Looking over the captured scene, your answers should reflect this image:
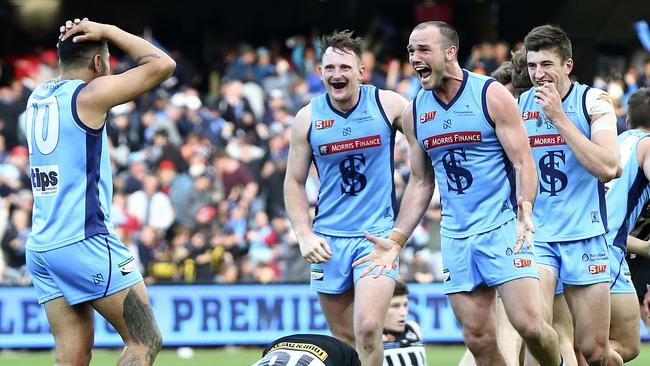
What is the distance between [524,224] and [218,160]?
12169 mm

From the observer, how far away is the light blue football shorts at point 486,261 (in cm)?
815

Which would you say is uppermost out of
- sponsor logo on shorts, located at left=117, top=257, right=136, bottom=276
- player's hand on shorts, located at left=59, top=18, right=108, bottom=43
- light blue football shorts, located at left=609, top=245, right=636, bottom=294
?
player's hand on shorts, located at left=59, top=18, right=108, bottom=43

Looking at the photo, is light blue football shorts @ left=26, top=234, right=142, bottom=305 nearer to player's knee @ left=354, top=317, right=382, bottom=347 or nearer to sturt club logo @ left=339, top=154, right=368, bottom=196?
player's knee @ left=354, top=317, right=382, bottom=347

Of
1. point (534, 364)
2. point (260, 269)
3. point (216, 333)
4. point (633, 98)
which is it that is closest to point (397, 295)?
point (534, 364)

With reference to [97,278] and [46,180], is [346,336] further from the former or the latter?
[46,180]

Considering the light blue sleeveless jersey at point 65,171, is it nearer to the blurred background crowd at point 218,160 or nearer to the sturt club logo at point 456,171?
the sturt club logo at point 456,171

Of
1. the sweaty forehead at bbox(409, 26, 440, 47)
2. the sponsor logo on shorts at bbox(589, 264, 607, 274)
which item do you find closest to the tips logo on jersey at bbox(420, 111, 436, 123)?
the sweaty forehead at bbox(409, 26, 440, 47)

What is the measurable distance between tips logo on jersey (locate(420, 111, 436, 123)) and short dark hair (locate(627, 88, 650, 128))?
186 centimetres

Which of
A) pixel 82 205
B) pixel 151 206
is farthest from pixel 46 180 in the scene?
pixel 151 206

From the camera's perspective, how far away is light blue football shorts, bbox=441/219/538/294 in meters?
8.15

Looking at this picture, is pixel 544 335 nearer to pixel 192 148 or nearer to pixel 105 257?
pixel 105 257

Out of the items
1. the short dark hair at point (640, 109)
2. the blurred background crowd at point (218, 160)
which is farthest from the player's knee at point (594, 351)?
the blurred background crowd at point (218, 160)

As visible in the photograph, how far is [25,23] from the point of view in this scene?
26.6 meters

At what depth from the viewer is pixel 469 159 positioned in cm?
827
